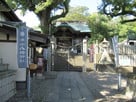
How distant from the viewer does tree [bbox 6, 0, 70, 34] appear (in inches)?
1222

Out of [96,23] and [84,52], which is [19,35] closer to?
[84,52]

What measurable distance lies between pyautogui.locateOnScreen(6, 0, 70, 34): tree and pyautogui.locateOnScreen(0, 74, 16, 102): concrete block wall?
58.8ft

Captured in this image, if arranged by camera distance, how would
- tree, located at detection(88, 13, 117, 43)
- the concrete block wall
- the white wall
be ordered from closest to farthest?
the concrete block wall, the white wall, tree, located at detection(88, 13, 117, 43)

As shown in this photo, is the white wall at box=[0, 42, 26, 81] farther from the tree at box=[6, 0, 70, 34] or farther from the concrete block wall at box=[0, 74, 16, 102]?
the tree at box=[6, 0, 70, 34]

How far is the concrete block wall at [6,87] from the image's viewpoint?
11406 mm

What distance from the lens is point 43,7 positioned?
3078cm

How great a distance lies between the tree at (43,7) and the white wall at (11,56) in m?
15.1

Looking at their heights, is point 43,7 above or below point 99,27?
above

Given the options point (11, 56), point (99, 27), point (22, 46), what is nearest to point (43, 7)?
point (99, 27)

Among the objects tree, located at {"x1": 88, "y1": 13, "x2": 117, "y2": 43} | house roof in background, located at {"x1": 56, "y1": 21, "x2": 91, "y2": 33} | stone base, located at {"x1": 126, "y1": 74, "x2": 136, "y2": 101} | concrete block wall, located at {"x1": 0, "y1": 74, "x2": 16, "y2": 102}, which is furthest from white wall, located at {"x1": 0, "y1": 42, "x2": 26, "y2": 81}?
house roof in background, located at {"x1": 56, "y1": 21, "x2": 91, "y2": 33}

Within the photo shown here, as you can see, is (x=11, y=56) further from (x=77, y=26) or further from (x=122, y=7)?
(x=77, y=26)

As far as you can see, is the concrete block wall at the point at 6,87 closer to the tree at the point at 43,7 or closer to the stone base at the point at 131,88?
the stone base at the point at 131,88

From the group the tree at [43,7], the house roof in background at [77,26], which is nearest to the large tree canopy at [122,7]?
the tree at [43,7]

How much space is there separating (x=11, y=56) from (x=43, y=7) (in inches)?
627
